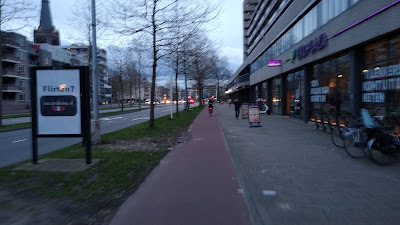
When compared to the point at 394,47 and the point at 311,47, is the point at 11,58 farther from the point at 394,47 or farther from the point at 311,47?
the point at 394,47

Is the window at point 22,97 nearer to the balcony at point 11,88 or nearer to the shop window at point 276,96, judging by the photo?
the balcony at point 11,88

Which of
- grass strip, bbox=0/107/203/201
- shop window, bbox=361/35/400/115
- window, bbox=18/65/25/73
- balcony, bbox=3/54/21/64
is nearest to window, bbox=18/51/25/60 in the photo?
window, bbox=18/65/25/73

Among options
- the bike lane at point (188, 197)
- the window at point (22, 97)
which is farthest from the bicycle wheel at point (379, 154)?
the window at point (22, 97)

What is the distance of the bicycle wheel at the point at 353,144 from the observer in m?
6.73

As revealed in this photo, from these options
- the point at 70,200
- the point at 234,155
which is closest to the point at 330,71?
the point at 234,155

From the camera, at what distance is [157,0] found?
12.8 metres

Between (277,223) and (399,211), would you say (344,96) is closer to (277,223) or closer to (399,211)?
(399,211)

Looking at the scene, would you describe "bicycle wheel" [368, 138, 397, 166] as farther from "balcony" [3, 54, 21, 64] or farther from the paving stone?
"balcony" [3, 54, 21, 64]

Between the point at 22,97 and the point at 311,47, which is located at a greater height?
the point at 311,47

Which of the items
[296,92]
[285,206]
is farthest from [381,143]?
[296,92]

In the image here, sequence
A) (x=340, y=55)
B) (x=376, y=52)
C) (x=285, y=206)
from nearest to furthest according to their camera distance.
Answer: (x=285, y=206), (x=376, y=52), (x=340, y=55)

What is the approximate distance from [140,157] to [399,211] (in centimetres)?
565

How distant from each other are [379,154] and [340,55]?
298 inches

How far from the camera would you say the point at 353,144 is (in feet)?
22.6
